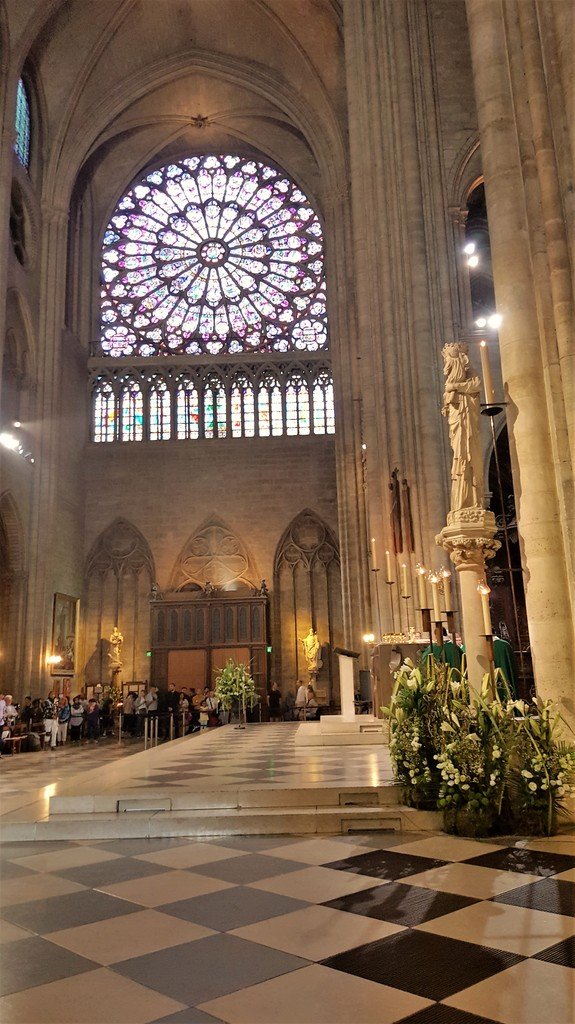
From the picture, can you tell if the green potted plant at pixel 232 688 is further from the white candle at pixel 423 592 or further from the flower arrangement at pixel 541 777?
the flower arrangement at pixel 541 777

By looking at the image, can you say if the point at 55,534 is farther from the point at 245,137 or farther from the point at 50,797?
the point at 50,797

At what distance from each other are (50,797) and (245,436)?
19.4 meters

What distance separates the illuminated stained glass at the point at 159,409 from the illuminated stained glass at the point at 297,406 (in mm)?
3683

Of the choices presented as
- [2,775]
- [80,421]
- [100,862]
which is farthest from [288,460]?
[100,862]

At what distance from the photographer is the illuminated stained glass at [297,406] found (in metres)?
23.9

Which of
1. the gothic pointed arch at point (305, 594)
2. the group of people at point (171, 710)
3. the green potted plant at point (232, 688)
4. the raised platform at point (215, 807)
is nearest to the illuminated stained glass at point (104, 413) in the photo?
the gothic pointed arch at point (305, 594)

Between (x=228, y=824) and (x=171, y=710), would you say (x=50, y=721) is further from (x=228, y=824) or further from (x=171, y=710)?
(x=228, y=824)

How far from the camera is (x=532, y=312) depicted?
5305mm

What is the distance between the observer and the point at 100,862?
3.66 m

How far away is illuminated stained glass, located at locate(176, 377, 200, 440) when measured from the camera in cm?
2400

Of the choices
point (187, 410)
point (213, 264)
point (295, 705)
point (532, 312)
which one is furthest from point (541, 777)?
point (213, 264)

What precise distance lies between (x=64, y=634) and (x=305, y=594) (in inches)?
270

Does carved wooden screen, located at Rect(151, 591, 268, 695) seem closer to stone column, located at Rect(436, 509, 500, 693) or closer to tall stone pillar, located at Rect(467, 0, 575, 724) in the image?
stone column, located at Rect(436, 509, 500, 693)

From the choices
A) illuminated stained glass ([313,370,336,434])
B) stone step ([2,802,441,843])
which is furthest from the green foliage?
stone step ([2,802,441,843])
